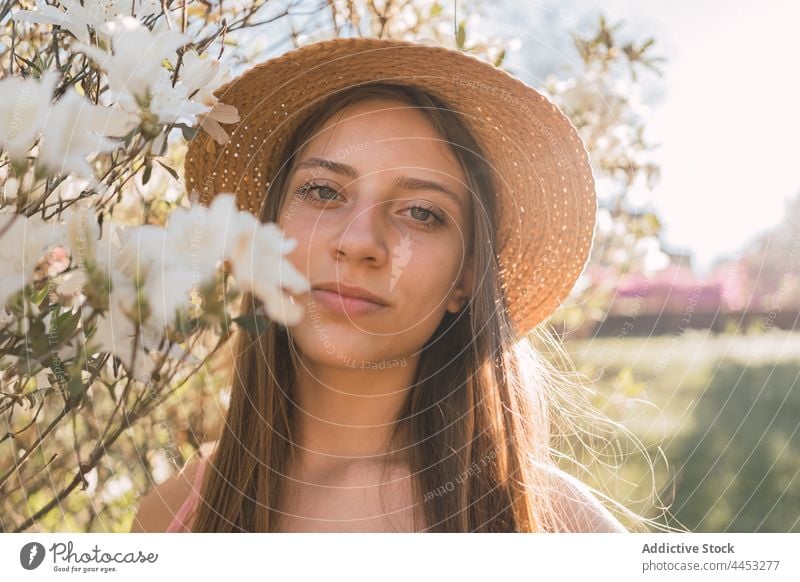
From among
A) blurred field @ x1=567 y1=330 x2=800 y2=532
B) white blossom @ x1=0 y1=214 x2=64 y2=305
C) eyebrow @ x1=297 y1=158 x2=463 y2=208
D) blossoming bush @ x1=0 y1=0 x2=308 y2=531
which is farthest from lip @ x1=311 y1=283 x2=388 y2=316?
blurred field @ x1=567 y1=330 x2=800 y2=532

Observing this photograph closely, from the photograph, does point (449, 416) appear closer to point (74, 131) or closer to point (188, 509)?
point (188, 509)

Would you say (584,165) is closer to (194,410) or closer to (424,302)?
(424,302)

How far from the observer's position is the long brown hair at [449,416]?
80cm

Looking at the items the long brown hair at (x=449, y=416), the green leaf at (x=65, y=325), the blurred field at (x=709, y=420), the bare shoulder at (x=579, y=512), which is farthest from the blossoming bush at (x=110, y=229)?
the blurred field at (x=709, y=420)

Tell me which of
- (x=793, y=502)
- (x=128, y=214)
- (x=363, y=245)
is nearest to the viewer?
(x=363, y=245)

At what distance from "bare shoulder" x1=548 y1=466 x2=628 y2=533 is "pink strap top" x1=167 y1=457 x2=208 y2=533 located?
0.36 meters

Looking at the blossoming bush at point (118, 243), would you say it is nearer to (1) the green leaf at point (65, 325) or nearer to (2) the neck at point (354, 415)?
(1) the green leaf at point (65, 325)

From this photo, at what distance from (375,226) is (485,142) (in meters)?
0.14

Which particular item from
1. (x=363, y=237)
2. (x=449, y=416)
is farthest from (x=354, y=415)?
(x=363, y=237)

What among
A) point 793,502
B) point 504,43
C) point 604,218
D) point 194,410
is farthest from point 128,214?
point 793,502

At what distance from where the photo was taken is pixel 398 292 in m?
0.80

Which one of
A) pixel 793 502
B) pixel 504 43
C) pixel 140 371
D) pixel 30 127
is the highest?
pixel 504 43

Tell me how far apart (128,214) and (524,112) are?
522mm

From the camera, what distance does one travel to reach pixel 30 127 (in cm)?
48
